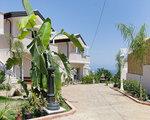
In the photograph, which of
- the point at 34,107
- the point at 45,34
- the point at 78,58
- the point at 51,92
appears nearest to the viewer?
the point at 34,107

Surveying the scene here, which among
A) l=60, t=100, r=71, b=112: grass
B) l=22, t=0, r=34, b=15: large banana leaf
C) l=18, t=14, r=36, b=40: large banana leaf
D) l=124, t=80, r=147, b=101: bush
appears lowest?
l=60, t=100, r=71, b=112: grass

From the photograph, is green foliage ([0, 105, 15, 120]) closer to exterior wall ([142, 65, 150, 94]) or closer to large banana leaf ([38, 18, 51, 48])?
large banana leaf ([38, 18, 51, 48])

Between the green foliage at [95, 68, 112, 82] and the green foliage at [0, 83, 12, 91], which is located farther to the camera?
the green foliage at [95, 68, 112, 82]

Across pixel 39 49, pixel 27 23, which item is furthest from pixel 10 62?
pixel 27 23

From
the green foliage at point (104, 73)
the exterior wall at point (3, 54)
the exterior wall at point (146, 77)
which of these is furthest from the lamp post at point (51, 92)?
the green foliage at point (104, 73)

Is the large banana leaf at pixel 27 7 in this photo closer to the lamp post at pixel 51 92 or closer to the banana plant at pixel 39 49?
the banana plant at pixel 39 49

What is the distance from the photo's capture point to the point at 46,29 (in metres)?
16.4

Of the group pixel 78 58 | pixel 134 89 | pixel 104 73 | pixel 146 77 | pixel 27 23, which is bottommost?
pixel 134 89

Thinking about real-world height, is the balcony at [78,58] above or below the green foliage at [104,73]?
above

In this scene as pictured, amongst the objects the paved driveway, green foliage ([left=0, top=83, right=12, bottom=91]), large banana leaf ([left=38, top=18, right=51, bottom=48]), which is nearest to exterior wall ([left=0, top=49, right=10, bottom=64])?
green foliage ([left=0, top=83, right=12, bottom=91])

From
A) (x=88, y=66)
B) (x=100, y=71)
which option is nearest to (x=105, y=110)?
(x=100, y=71)

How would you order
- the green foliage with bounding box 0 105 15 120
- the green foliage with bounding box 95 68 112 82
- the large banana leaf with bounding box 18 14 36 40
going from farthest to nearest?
the green foliage with bounding box 95 68 112 82 < the large banana leaf with bounding box 18 14 36 40 < the green foliage with bounding box 0 105 15 120

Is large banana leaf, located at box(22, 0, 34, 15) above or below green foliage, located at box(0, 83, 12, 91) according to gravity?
above

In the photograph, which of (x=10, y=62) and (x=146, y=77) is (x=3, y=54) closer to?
(x=10, y=62)
